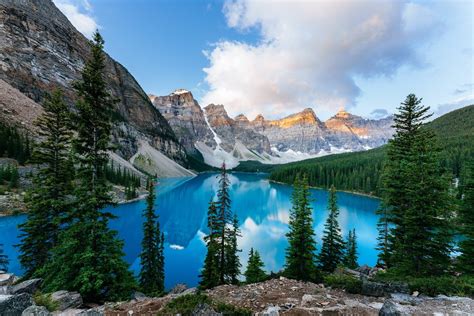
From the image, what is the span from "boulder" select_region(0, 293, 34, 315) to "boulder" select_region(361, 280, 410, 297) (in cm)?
947

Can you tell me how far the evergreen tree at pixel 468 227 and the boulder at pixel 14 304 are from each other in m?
17.5

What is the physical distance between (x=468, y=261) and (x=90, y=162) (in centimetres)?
1969

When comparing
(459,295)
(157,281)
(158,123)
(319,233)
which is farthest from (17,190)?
(158,123)

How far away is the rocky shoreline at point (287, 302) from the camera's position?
506 cm

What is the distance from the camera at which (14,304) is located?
468cm

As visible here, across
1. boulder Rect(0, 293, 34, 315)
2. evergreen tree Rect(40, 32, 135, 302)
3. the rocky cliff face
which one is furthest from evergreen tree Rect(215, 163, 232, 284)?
the rocky cliff face

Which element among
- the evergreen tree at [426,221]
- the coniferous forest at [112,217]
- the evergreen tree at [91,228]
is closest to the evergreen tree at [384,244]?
the coniferous forest at [112,217]

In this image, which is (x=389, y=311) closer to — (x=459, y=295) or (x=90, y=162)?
(x=459, y=295)

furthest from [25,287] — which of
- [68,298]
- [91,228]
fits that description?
[91,228]

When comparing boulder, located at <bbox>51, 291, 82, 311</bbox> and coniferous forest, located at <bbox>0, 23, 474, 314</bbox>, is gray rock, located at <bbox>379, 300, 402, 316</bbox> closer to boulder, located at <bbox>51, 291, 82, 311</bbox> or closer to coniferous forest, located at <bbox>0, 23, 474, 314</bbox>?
coniferous forest, located at <bbox>0, 23, 474, 314</bbox>

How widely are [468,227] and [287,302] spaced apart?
11.8 m

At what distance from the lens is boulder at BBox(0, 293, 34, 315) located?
4.48 meters

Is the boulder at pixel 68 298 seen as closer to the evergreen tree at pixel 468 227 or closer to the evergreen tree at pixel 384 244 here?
the evergreen tree at pixel 468 227

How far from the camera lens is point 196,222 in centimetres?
4784
